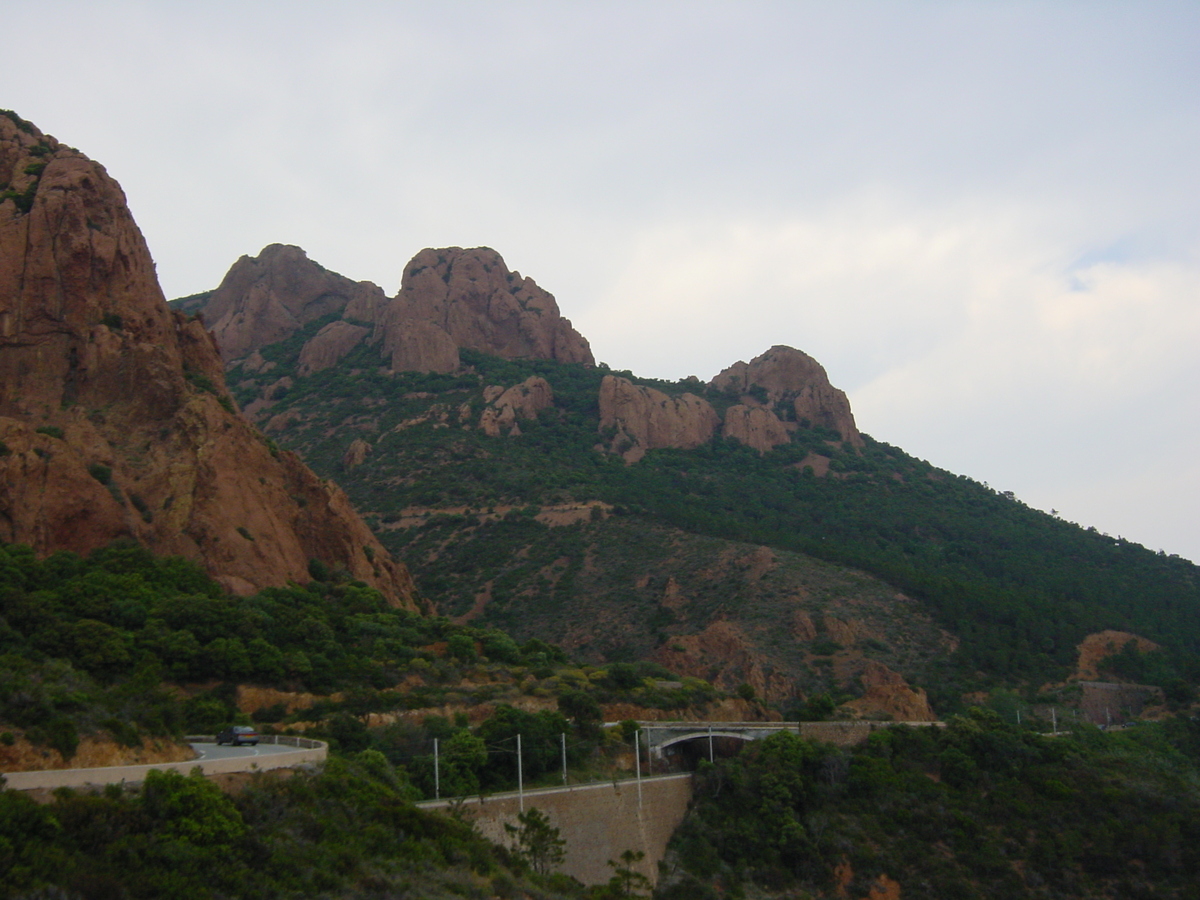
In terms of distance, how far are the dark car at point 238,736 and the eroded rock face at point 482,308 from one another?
80695 millimetres

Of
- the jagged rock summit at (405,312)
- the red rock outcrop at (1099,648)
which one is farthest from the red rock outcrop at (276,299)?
the red rock outcrop at (1099,648)

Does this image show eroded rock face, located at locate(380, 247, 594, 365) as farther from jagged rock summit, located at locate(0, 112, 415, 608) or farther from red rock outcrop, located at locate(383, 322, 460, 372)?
jagged rock summit, located at locate(0, 112, 415, 608)

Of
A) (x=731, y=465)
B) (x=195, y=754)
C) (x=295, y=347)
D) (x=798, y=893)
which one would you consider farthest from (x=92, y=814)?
(x=295, y=347)

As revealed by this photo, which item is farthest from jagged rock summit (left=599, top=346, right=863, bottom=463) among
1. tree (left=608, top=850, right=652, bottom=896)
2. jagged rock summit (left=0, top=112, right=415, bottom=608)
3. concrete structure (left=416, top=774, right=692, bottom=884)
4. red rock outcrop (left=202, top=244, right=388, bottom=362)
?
tree (left=608, top=850, right=652, bottom=896)

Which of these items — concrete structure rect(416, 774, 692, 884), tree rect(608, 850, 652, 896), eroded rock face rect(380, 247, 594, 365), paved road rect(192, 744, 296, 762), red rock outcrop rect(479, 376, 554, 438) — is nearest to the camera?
paved road rect(192, 744, 296, 762)

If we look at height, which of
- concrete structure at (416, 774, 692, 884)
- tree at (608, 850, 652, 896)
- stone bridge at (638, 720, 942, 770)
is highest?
stone bridge at (638, 720, 942, 770)

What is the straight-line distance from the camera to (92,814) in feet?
56.3

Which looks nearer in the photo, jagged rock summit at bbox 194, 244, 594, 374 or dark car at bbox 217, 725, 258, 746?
dark car at bbox 217, 725, 258, 746

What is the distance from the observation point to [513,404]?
10050 centimetres

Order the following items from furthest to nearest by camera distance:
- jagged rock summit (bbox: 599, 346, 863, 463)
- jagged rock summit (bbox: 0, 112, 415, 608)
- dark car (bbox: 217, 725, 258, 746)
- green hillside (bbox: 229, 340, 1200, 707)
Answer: jagged rock summit (bbox: 599, 346, 863, 463) < green hillside (bbox: 229, 340, 1200, 707) < jagged rock summit (bbox: 0, 112, 415, 608) < dark car (bbox: 217, 725, 258, 746)

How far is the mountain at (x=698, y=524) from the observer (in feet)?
212

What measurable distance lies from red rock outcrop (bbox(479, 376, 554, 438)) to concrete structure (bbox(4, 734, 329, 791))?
69629 millimetres

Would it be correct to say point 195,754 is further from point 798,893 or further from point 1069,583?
point 1069,583

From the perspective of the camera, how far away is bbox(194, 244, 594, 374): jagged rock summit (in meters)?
109
